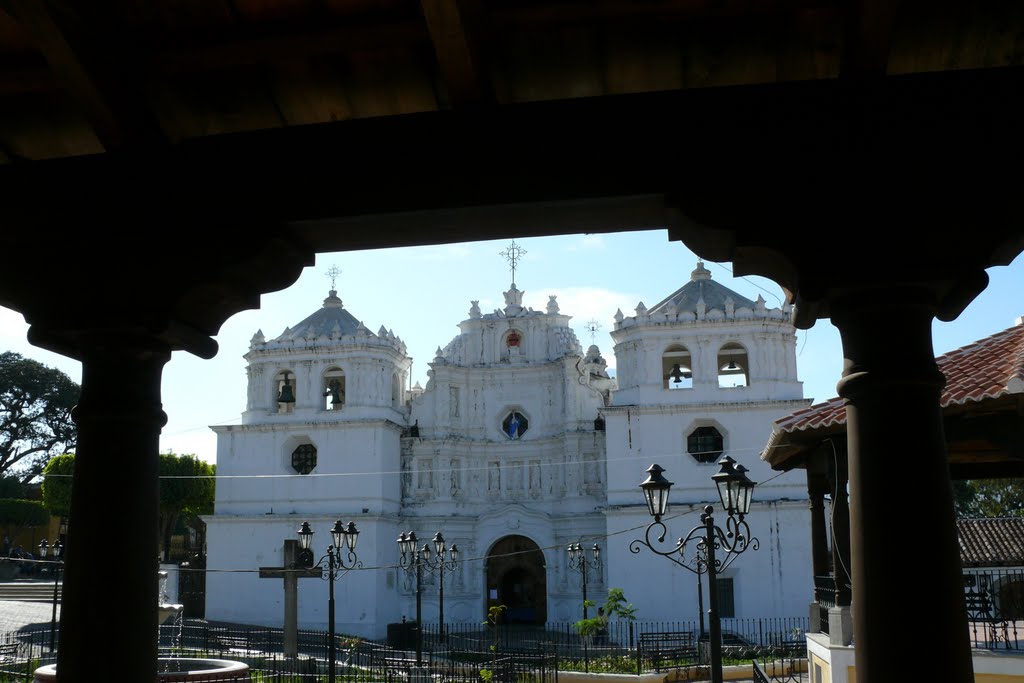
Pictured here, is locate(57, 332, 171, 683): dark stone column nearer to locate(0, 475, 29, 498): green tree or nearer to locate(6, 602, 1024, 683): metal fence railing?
locate(6, 602, 1024, 683): metal fence railing

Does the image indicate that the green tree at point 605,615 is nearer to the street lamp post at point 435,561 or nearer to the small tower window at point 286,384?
the street lamp post at point 435,561

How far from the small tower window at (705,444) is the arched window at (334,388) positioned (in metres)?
10.7

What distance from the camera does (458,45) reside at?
8.83ft

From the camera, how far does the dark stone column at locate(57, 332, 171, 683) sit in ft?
10.1

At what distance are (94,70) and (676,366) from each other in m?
27.1

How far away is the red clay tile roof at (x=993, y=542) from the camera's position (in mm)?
19344

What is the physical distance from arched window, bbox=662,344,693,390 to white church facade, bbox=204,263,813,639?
46 millimetres

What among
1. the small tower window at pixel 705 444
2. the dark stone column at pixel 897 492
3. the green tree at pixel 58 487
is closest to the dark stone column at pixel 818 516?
the dark stone column at pixel 897 492

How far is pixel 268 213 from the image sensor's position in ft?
10.7

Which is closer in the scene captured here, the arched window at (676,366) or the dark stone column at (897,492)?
the dark stone column at (897,492)

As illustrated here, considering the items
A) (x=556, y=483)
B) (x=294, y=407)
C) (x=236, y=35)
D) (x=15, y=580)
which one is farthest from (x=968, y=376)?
(x=15, y=580)

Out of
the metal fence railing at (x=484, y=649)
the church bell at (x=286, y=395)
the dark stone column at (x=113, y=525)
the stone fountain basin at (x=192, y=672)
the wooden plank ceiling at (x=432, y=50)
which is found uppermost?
the church bell at (x=286, y=395)

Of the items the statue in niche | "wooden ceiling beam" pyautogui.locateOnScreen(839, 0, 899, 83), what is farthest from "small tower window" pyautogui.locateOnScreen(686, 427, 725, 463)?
"wooden ceiling beam" pyautogui.locateOnScreen(839, 0, 899, 83)

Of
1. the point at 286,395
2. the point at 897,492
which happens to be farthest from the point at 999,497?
the point at 897,492
